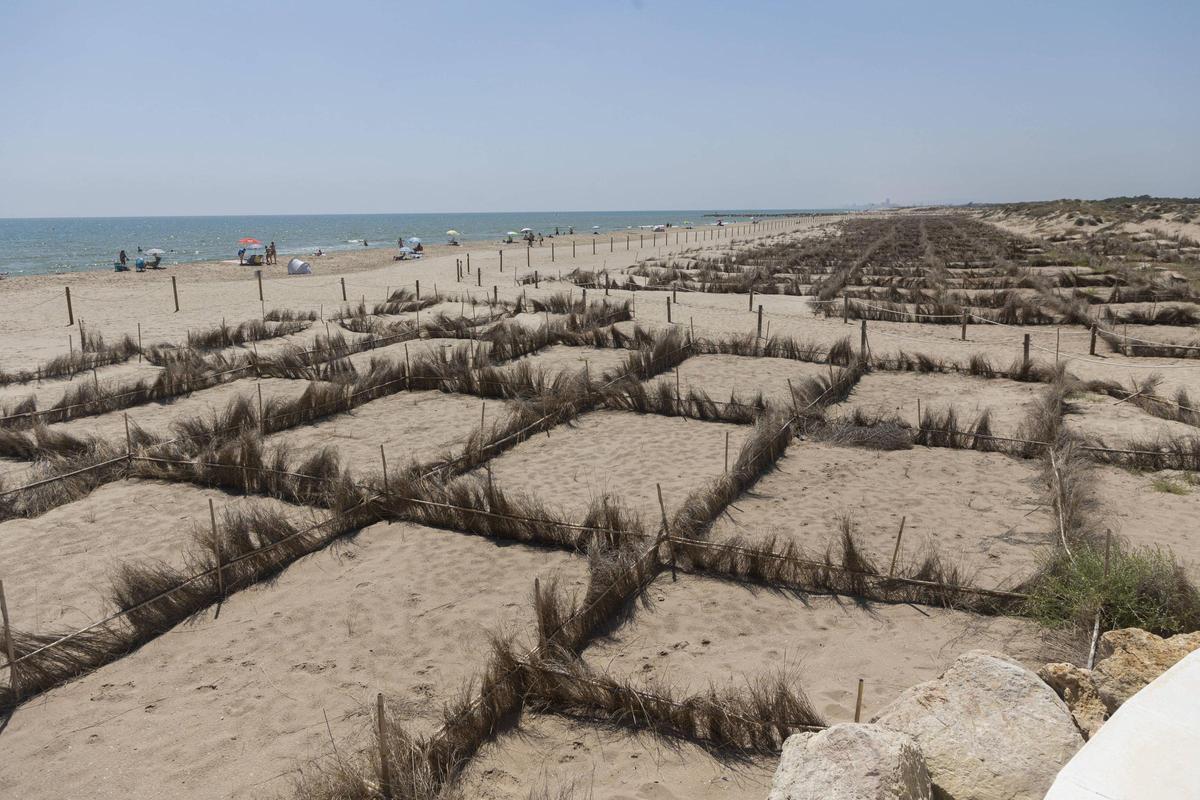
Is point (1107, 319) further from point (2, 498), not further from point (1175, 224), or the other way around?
point (1175, 224)

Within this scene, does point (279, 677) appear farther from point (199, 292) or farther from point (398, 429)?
point (199, 292)

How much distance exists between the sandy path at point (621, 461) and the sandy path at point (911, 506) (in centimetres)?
66

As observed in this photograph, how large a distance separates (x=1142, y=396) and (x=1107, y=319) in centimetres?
700

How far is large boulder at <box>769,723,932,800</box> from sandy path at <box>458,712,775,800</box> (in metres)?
0.99

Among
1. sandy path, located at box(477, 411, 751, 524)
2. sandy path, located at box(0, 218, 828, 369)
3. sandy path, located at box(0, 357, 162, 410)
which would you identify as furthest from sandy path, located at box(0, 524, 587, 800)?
sandy path, located at box(0, 218, 828, 369)

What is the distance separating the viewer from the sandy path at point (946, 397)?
938cm

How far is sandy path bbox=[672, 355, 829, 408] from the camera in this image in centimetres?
1061

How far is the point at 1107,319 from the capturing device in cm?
1565

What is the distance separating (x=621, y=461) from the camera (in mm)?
7988

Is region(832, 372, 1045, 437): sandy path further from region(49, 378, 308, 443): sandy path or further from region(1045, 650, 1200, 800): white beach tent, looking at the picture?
region(49, 378, 308, 443): sandy path

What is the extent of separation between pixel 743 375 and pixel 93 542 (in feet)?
28.1

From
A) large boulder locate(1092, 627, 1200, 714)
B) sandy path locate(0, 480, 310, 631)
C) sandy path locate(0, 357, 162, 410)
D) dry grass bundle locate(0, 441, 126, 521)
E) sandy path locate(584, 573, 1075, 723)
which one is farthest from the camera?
sandy path locate(0, 357, 162, 410)

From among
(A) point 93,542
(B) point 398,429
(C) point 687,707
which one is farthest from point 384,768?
(B) point 398,429

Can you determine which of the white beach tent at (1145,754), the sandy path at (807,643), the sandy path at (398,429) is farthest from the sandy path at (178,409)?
the white beach tent at (1145,754)
